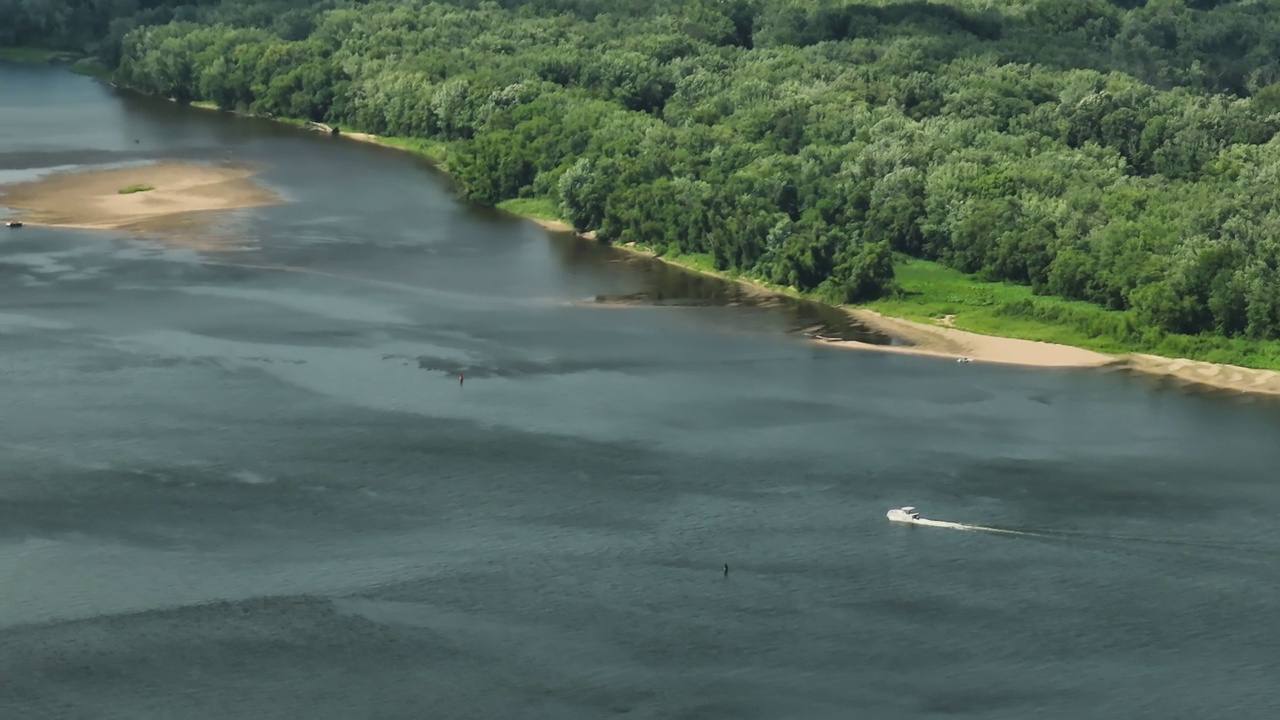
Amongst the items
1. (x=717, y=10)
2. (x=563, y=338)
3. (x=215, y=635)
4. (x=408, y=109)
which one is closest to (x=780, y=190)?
(x=563, y=338)

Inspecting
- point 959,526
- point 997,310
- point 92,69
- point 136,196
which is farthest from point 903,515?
point 92,69

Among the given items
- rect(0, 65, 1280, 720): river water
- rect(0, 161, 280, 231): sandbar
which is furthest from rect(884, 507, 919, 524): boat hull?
rect(0, 161, 280, 231): sandbar

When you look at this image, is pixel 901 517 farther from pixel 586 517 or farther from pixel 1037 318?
pixel 1037 318

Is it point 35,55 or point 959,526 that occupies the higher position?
point 35,55

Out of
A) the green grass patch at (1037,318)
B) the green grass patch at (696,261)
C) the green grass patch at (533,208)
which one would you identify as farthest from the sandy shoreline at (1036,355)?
the green grass patch at (533,208)

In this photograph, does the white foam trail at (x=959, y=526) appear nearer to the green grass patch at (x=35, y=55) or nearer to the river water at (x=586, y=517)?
the river water at (x=586, y=517)

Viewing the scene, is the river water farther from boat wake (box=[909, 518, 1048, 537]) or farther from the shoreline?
the shoreline

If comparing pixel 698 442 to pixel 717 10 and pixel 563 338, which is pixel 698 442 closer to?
pixel 563 338
